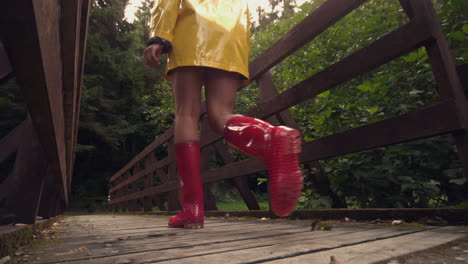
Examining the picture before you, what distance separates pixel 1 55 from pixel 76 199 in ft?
54.1

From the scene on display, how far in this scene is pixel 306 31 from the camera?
1956 mm

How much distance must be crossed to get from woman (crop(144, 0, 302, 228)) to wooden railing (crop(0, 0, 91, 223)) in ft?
1.47

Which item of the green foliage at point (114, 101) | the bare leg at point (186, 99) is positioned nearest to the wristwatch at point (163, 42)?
the bare leg at point (186, 99)

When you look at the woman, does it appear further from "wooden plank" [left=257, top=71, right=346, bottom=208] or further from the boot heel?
"wooden plank" [left=257, top=71, right=346, bottom=208]

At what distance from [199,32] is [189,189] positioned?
0.85m

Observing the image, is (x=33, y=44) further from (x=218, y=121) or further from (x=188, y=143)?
(x=188, y=143)

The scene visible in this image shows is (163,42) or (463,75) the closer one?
(463,75)

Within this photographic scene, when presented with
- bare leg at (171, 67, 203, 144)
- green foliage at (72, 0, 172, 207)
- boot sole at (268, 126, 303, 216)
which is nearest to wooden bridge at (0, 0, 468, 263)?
boot sole at (268, 126, 303, 216)

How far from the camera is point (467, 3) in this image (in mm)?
1670

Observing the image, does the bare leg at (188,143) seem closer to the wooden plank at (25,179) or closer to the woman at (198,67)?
the woman at (198,67)

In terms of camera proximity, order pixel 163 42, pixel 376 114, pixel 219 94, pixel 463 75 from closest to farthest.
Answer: pixel 463 75
pixel 163 42
pixel 219 94
pixel 376 114

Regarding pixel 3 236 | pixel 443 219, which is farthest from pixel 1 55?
pixel 443 219

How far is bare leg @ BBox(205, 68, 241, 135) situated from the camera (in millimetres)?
1871

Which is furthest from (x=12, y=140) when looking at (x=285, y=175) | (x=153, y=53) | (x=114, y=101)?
(x=114, y=101)
